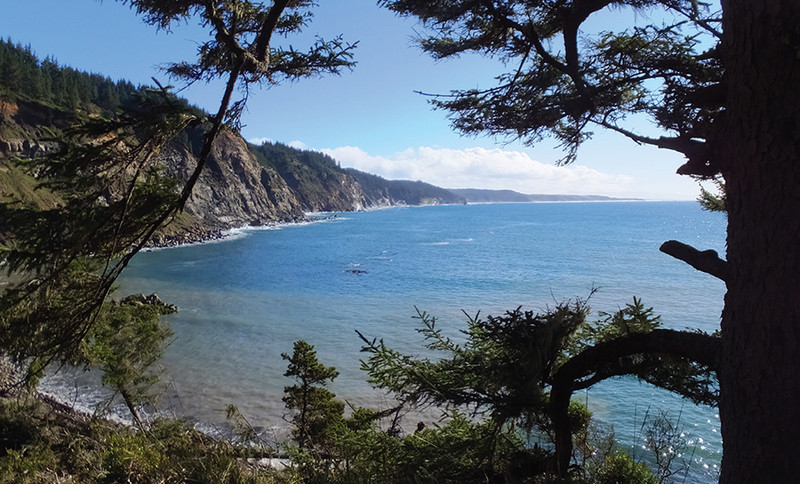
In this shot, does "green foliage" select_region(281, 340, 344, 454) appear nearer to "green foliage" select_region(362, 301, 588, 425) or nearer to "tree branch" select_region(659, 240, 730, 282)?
"green foliage" select_region(362, 301, 588, 425)

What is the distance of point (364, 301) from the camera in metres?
30.7

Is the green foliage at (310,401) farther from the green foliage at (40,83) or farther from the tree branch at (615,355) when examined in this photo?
the green foliage at (40,83)

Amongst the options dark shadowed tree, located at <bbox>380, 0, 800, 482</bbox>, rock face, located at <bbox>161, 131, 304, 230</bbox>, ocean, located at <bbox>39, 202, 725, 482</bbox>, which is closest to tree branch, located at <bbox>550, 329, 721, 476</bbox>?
dark shadowed tree, located at <bbox>380, 0, 800, 482</bbox>

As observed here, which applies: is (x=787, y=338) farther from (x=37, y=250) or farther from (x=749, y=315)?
(x=37, y=250)

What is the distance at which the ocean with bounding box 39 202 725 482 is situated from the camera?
14375mm

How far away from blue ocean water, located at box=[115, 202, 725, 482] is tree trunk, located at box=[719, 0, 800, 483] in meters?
4.15

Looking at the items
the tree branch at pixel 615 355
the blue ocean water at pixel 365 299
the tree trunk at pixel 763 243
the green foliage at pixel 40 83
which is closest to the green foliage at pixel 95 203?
the tree branch at pixel 615 355

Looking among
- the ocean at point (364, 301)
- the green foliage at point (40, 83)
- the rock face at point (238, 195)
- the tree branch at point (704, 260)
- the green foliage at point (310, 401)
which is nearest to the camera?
the tree branch at point (704, 260)

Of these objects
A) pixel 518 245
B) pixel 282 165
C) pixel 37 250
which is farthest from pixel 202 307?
pixel 282 165

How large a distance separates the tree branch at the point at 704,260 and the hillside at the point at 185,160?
338 cm

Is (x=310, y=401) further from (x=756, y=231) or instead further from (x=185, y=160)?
(x=185, y=160)

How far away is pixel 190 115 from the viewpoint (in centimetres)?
310

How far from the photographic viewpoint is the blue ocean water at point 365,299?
1465cm

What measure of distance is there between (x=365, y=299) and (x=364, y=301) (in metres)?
0.67
